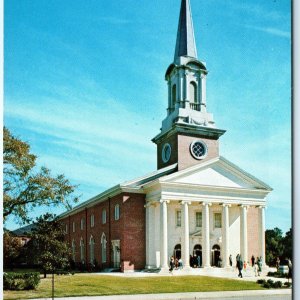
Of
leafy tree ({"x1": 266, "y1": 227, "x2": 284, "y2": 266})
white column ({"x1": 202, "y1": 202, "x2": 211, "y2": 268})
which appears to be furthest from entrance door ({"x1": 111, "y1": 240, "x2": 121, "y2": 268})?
leafy tree ({"x1": 266, "y1": 227, "x2": 284, "y2": 266})

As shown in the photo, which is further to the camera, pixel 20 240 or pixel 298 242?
pixel 20 240

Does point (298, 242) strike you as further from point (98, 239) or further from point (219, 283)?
point (98, 239)

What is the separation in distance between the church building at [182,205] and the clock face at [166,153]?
6cm

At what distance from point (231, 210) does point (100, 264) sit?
951 cm

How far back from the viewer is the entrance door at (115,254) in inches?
1102

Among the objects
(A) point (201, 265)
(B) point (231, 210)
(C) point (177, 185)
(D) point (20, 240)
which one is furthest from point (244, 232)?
(D) point (20, 240)

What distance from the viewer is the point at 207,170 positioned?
28547mm

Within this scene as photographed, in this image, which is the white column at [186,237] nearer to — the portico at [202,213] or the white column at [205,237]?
the portico at [202,213]

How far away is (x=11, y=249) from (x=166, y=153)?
20.0 metres

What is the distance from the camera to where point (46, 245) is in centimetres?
1216

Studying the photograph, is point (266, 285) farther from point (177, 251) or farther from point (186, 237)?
point (177, 251)

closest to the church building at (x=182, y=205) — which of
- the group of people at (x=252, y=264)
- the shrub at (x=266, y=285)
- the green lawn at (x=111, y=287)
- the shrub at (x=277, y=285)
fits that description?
the group of people at (x=252, y=264)

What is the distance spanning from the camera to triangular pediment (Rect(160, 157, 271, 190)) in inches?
1092

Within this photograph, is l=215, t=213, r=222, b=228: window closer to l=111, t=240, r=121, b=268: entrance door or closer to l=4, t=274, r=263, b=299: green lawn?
l=111, t=240, r=121, b=268: entrance door
